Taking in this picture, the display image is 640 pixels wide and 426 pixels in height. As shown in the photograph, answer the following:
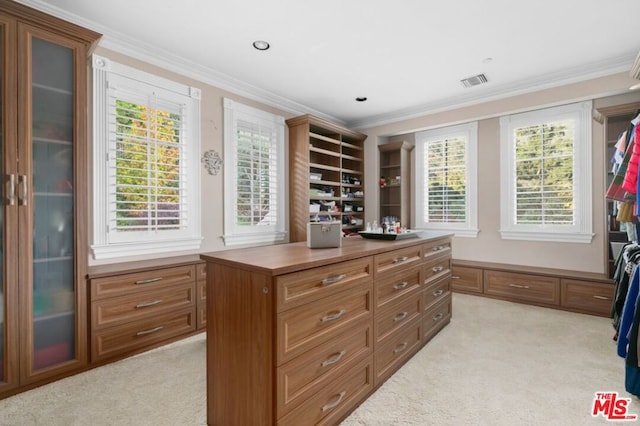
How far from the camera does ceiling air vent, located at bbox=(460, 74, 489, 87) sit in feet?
12.6

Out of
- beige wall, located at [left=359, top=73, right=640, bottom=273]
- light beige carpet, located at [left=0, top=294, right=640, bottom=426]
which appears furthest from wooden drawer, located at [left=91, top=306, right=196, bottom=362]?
beige wall, located at [left=359, top=73, right=640, bottom=273]

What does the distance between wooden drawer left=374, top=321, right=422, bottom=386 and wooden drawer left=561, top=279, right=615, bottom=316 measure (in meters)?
2.42

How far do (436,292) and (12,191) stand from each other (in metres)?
3.50

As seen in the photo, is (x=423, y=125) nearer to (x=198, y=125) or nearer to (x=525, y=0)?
(x=525, y=0)

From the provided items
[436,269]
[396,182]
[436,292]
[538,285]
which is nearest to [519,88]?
[396,182]

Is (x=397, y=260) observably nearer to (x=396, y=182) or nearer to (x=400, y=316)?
(x=400, y=316)

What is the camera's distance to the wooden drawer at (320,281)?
144 centimetres

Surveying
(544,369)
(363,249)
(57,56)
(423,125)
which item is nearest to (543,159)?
(423,125)

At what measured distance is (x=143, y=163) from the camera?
3.11m

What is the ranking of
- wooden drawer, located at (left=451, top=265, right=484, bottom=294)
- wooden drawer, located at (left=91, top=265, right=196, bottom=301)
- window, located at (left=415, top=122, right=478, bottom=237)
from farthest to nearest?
window, located at (left=415, top=122, right=478, bottom=237)
wooden drawer, located at (left=451, top=265, right=484, bottom=294)
wooden drawer, located at (left=91, top=265, right=196, bottom=301)

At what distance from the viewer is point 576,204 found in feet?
13.2

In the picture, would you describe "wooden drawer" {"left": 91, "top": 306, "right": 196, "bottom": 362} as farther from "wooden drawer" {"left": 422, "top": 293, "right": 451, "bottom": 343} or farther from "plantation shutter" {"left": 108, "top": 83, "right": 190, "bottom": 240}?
"wooden drawer" {"left": 422, "top": 293, "right": 451, "bottom": 343}

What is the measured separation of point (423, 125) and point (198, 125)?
11.5 ft

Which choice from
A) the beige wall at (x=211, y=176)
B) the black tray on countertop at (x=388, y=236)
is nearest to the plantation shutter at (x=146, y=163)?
the beige wall at (x=211, y=176)
